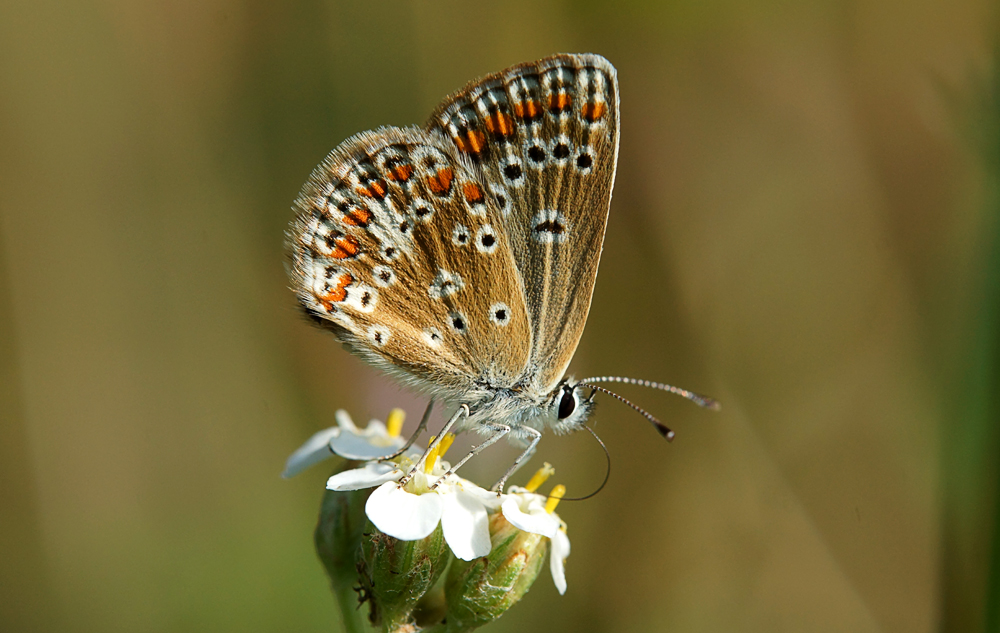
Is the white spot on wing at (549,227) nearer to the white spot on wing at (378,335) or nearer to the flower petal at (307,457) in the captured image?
the white spot on wing at (378,335)

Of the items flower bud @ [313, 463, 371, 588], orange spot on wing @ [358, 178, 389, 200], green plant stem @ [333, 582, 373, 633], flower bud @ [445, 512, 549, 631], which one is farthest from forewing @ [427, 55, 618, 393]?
green plant stem @ [333, 582, 373, 633]

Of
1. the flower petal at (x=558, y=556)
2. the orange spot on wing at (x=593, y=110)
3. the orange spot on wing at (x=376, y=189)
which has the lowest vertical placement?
the flower petal at (x=558, y=556)

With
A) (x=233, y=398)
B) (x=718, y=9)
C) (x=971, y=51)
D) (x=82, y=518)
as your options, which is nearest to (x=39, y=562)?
(x=82, y=518)

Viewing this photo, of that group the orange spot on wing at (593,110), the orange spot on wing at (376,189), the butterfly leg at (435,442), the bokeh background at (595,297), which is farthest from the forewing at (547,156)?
the bokeh background at (595,297)

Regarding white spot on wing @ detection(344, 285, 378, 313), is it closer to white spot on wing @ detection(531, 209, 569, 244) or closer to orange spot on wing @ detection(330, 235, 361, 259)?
orange spot on wing @ detection(330, 235, 361, 259)

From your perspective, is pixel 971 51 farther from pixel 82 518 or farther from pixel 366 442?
pixel 82 518

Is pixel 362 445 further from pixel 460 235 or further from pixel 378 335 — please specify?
pixel 460 235
